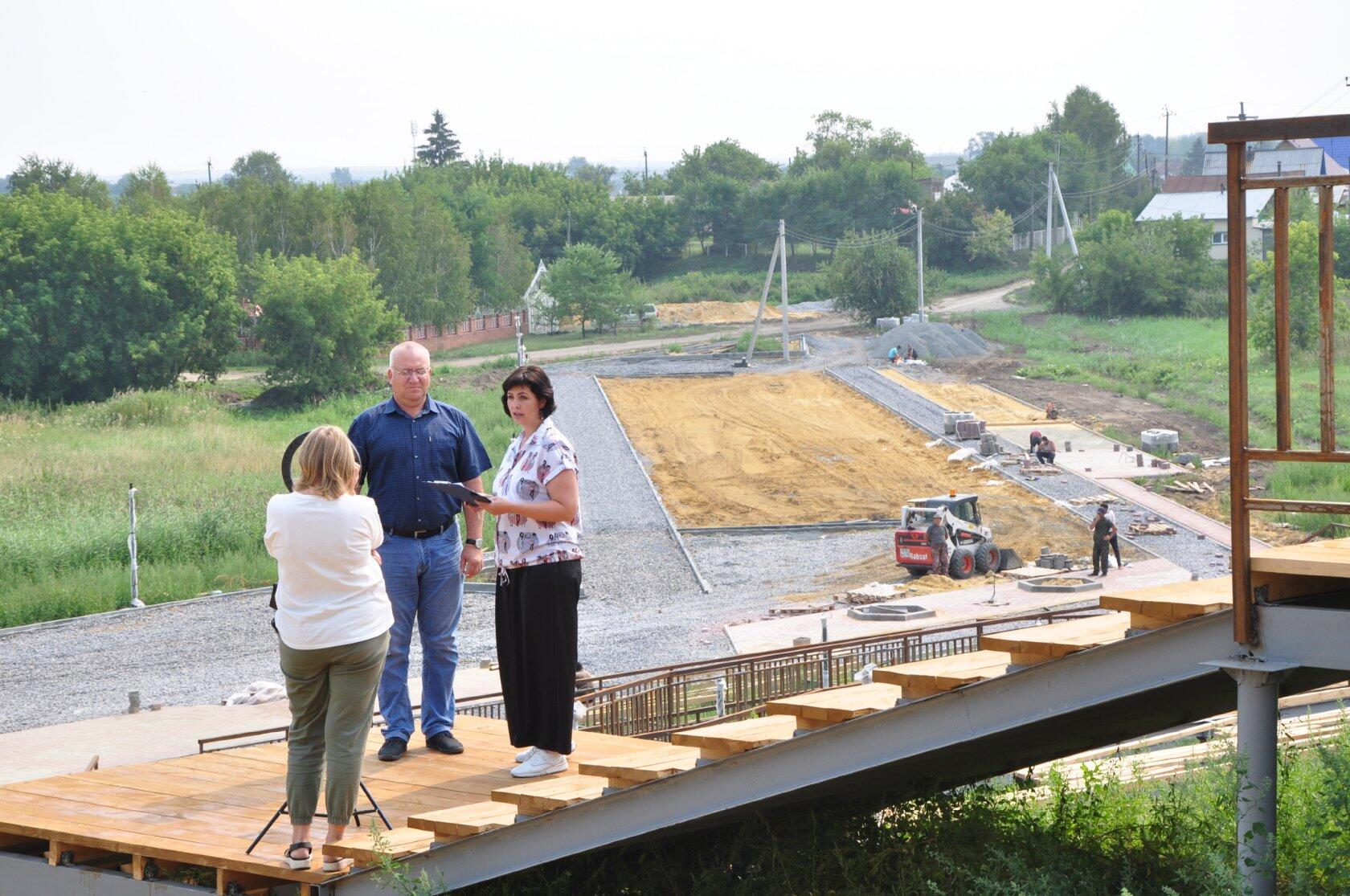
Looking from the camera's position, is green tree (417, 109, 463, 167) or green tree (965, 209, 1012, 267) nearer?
green tree (965, 209, 1012, 267)

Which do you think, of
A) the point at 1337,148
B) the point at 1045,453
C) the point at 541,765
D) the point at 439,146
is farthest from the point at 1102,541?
the point at 439,146

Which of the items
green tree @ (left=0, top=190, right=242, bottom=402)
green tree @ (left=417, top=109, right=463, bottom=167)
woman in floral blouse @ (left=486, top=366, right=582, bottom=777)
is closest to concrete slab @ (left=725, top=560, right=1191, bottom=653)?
woman in floral blouse @ (left=486, top=366, right=582, bottom=777)

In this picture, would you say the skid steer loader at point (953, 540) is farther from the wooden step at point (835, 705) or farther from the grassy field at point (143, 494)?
the wooden step at point (835, 705)

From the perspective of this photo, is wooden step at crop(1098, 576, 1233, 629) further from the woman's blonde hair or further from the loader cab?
the loader cab

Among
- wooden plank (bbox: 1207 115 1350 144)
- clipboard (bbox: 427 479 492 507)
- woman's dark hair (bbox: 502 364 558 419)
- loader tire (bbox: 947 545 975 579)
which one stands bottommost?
loader tire (bbox: 947 545 975 579)

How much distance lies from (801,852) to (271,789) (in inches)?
103

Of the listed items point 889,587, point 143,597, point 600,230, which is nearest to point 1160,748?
point 889,587

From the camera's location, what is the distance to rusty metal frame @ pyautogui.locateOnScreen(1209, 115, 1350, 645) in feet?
14.9

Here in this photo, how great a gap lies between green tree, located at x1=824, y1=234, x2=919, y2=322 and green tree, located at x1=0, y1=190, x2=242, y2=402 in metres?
29.6

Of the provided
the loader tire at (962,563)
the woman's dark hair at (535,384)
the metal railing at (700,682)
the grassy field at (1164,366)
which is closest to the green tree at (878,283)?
the grassy field at (1164,366)

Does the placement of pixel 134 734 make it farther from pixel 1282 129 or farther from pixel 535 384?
pixel 1282 129

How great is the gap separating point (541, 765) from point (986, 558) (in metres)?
20.8

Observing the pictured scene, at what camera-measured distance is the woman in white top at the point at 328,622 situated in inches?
211

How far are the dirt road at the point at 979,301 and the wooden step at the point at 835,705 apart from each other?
70.1 m
